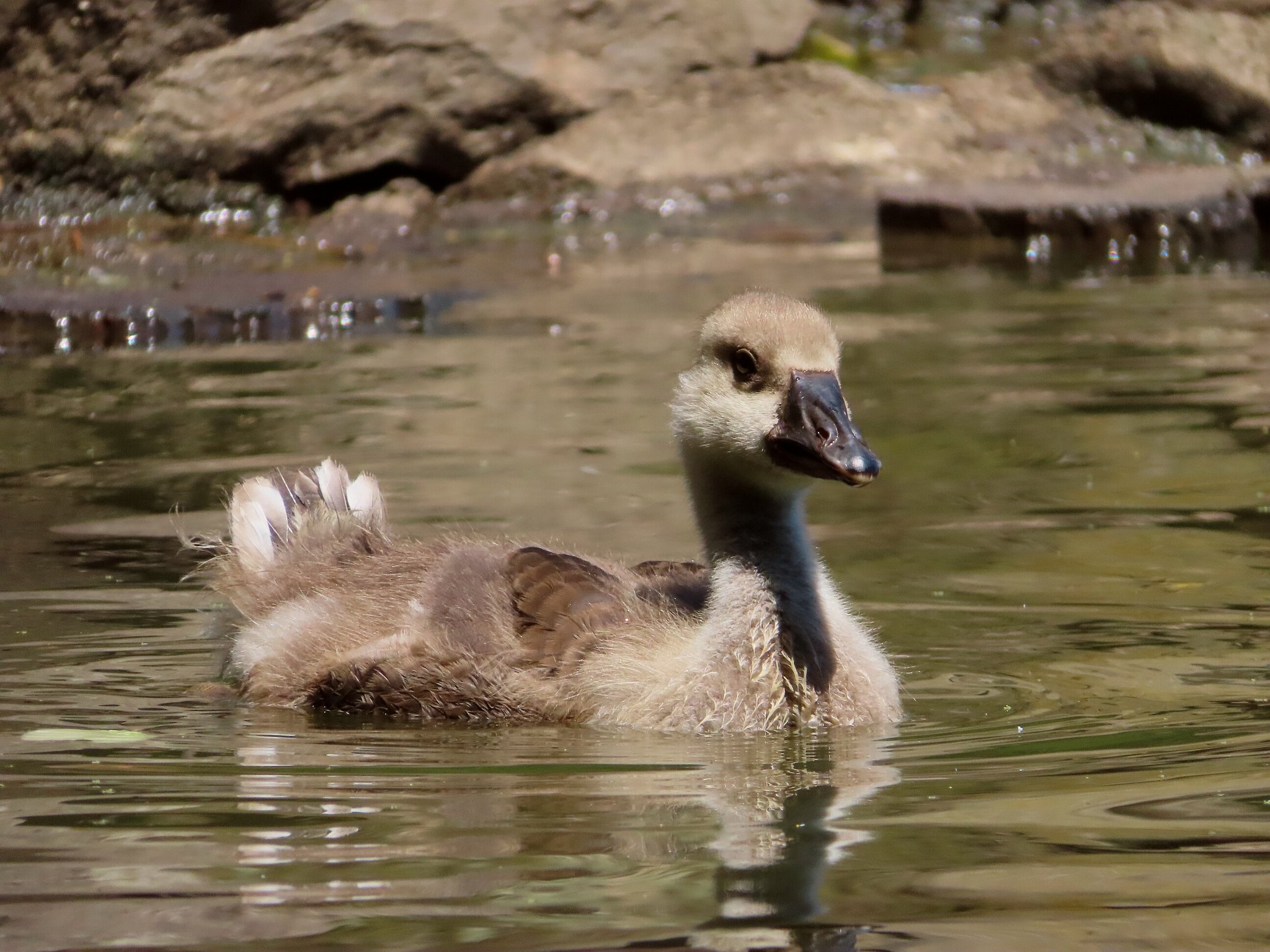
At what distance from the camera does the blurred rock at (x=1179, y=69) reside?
17.4m

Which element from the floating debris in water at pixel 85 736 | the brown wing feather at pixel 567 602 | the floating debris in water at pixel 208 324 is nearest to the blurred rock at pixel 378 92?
the floating debris in water at pixel 208 324

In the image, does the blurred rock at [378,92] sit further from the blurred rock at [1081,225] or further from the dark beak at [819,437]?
the dark beak at [819,437]

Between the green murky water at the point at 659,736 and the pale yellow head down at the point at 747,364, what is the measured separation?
2.71ft

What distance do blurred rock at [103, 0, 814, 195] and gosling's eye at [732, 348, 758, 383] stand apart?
1064 centimetres

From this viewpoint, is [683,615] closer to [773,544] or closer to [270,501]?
[773,544]

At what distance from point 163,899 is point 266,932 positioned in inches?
11.0

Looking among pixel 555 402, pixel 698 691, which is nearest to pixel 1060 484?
pixel 555 402

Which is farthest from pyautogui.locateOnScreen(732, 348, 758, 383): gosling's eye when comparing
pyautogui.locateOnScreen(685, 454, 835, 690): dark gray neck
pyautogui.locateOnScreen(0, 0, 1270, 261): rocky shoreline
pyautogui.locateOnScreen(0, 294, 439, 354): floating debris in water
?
pyautogui.locateOnScreen(0, 0, 1270, 261): rocky shoreline

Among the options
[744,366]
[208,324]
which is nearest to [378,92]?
[208,324]

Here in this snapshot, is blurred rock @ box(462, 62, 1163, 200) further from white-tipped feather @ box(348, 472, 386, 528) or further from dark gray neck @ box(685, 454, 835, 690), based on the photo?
dark gray neck @ box(685, 454, 835, 690)

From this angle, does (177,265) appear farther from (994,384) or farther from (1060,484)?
(1060,484)

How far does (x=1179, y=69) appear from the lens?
57.4ft

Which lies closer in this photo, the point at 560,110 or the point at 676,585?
the point at 676,585

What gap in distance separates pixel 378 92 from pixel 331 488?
995 centimetres
